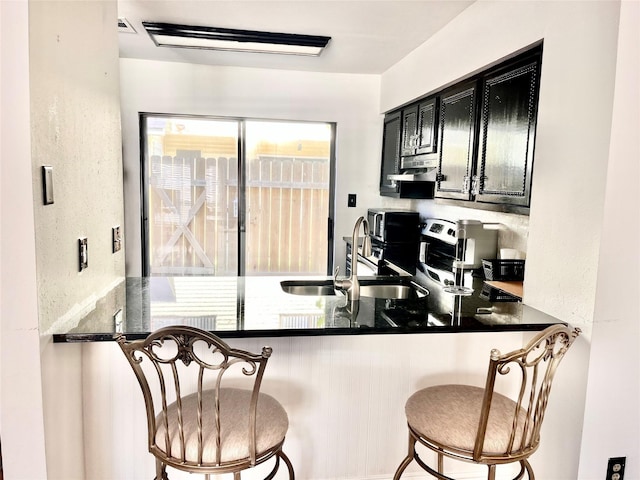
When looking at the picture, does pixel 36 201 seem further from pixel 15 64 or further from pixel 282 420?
pixel 282 420

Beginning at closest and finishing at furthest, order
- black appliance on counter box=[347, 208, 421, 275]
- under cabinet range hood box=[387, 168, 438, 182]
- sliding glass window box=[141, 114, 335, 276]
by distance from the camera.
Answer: under cabinet range hood box=[387, 168, 438, 182], black appliance on counter box=[347, 208, 421, 275], sliding glass window box=[141, 114, 335, 276]

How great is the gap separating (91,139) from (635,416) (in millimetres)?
2313

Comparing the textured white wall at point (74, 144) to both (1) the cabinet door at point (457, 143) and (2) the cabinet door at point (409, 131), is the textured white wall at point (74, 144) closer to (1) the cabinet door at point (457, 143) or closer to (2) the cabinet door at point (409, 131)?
(1) the cabinet door at point (457, 143)

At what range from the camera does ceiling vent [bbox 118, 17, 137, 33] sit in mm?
2785

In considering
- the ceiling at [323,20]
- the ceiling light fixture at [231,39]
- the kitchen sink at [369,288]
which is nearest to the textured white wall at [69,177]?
the ceiling at [323,20]

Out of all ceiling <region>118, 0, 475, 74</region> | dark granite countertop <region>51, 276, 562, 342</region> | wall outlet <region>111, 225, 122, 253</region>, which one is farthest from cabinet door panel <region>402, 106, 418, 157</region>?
wall outlet <region>111, 225, 122, 253</region>

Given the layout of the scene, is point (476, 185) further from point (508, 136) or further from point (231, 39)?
point (231, 39)

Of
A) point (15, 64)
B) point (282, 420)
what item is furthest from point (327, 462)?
point (15, 64)

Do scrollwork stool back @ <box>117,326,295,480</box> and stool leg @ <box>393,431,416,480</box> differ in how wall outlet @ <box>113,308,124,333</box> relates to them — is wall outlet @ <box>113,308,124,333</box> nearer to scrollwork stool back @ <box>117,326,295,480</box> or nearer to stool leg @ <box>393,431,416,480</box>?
scrollwork stool back @ <box>117,326,295,480</box>

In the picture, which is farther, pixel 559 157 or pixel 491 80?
pixel 491 80

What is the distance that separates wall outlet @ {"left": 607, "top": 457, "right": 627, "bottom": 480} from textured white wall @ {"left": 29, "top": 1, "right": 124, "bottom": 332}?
6.62 ft

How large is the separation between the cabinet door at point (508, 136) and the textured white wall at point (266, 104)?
185cm

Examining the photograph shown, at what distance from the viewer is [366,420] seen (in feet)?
6.10

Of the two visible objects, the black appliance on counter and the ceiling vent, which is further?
the black appliance on counter
